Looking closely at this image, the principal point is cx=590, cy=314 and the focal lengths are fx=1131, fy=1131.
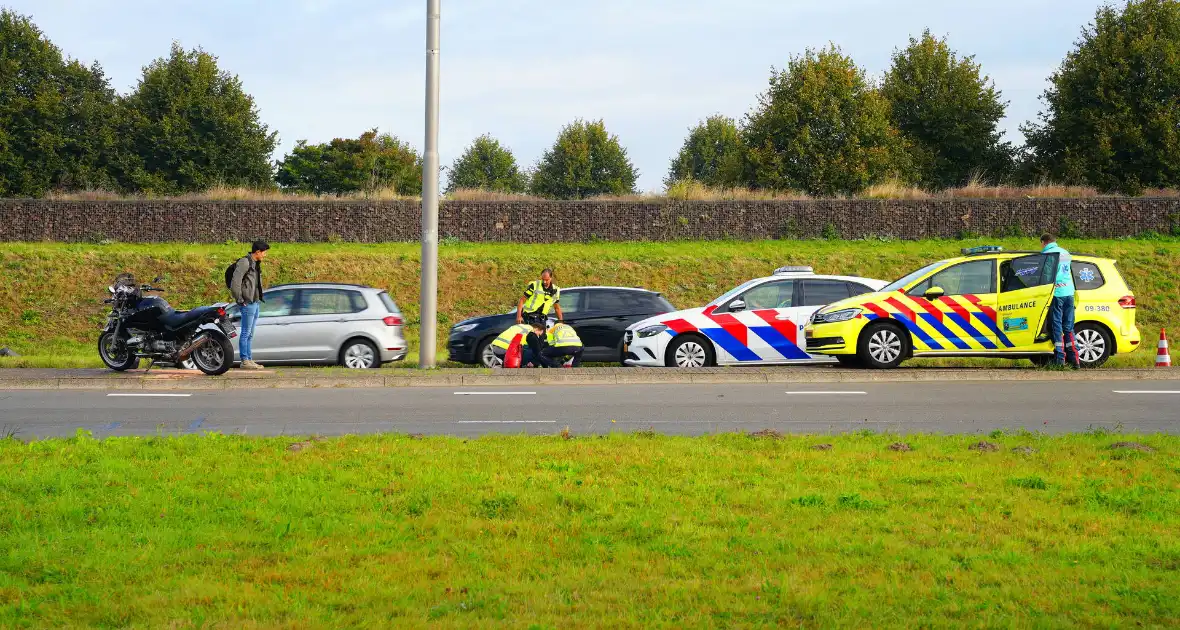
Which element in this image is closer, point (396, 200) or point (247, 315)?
point (247, 315)

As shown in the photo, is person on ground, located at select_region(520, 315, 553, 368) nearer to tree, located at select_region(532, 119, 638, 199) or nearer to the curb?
the curb

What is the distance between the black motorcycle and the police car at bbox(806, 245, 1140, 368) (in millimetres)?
8856

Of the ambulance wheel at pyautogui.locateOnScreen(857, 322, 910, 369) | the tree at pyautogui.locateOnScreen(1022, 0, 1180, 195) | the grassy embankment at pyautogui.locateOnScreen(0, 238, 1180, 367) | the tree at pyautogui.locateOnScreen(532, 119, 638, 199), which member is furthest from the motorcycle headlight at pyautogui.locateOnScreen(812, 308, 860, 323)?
the tree at pyautogui.locateOnScreen(532, 119, 638, 199)

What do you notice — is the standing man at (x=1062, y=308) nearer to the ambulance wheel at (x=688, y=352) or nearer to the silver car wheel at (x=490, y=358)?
the ambulance wheel at (x=688, y=352)

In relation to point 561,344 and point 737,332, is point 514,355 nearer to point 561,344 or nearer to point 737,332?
point 561,344

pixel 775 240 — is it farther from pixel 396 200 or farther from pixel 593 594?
pixel 593 594

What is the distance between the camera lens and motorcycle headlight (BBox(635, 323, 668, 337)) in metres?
17.9

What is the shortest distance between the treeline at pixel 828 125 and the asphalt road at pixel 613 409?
81.5ft

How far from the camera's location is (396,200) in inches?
1332

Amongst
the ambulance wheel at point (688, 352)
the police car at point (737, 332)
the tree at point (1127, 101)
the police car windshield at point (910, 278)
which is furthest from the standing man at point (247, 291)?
the tree at point (1127, 101)

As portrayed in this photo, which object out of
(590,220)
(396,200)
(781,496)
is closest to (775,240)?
(590,220)

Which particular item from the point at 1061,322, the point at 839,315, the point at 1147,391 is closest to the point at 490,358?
the point at 839,315

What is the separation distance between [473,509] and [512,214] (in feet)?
90.4

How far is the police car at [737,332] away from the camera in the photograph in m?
17.9
